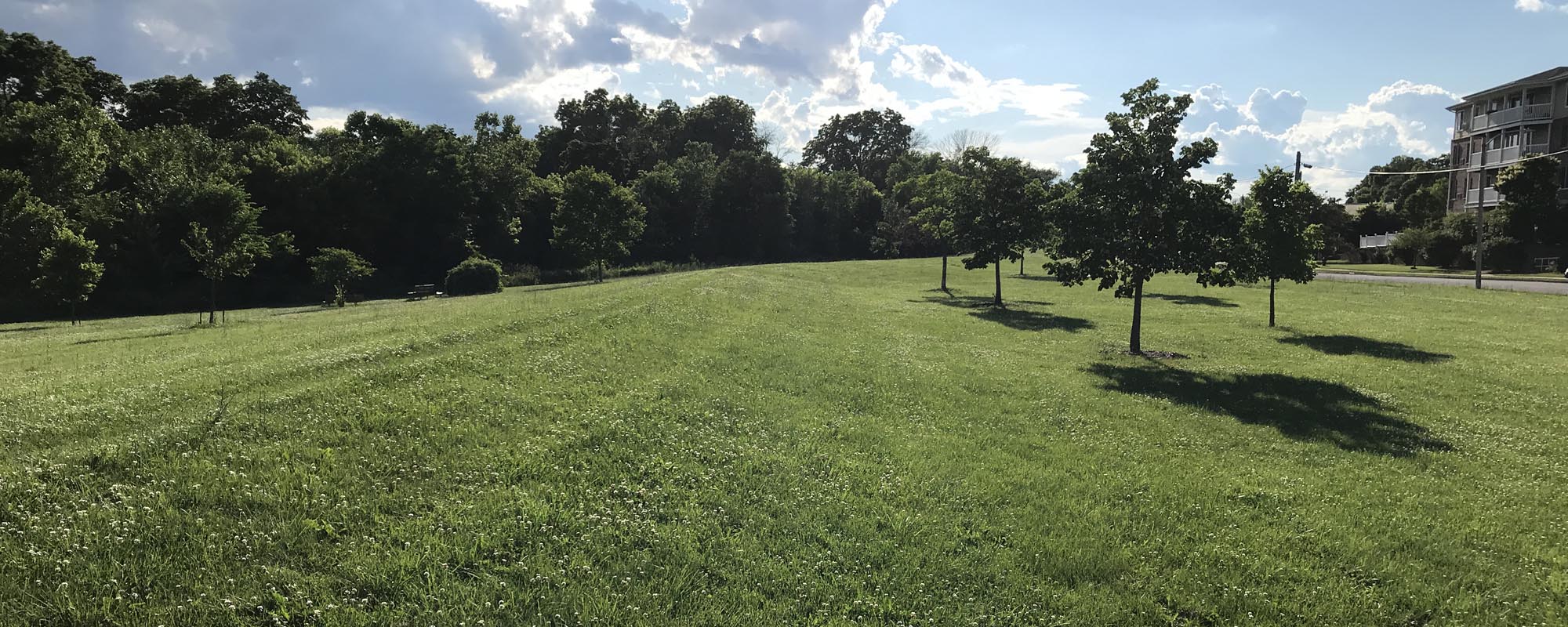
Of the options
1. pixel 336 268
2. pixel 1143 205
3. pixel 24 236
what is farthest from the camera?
pixel 336 268

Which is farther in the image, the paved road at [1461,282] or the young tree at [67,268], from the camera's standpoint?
the paved road at [1461,282]

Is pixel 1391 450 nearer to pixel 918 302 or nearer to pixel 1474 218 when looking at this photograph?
pixel 918 302

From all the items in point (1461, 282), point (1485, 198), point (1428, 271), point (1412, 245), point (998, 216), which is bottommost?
point (1461, 282)

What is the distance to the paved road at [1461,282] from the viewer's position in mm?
35156

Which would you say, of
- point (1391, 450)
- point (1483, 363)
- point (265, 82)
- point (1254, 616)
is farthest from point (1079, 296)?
point (265, 82)

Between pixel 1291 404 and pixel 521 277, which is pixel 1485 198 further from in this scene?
pixel 521 277

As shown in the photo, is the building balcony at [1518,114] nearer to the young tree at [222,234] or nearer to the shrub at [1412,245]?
the shrub at [1412,245]

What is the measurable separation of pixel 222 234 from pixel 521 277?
2791 centimetres

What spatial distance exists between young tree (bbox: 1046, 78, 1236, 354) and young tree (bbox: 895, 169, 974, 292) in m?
17.2

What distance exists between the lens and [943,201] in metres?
41.3

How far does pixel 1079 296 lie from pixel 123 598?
40925mm

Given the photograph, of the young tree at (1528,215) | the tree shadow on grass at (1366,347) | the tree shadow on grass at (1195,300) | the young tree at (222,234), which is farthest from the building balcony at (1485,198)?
the young tree at (222,234)

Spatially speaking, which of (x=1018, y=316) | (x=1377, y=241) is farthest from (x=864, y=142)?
(x=1018, y=316)

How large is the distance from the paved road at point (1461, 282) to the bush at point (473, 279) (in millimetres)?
55768
